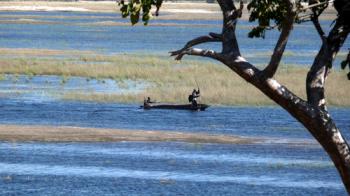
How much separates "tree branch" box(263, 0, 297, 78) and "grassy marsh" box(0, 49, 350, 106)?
3578 cm

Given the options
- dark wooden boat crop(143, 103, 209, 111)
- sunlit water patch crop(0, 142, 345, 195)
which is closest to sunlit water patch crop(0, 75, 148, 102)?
dark wooden boat crop(143, 103, 209, 111)

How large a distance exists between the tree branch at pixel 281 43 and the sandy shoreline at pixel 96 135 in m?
23.8

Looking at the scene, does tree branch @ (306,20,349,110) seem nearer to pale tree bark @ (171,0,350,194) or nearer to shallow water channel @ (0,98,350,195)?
pale tree bark @ (171,0,350,194)

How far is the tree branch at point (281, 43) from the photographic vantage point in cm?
1238

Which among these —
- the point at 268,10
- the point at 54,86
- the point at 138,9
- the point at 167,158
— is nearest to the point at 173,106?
the point at 54,86

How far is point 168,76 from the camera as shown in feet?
200

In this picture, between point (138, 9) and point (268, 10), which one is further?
point (268, 10)

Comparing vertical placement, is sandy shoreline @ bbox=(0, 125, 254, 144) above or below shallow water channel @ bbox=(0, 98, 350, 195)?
below

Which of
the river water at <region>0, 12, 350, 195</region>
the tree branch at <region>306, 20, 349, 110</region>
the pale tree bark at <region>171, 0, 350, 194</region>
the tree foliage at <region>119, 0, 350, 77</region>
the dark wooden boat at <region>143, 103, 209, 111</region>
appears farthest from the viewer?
the dark wooden boat at <region>143, 103, 209, 111</region>

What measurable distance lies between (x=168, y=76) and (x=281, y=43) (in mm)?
48159

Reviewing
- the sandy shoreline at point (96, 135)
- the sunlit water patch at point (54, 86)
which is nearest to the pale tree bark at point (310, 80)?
the sandy shoreline at point (96, 135)

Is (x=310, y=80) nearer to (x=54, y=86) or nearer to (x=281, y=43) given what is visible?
(x=281, y=43)

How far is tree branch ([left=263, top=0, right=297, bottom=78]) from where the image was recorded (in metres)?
12.4

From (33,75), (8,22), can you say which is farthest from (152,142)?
(8,22)
